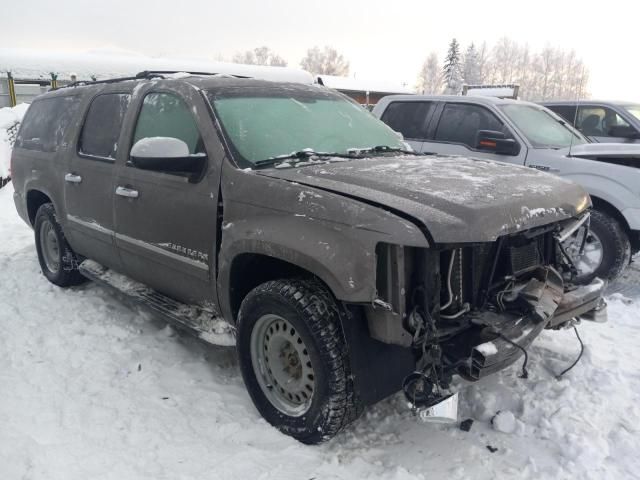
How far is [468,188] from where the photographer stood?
2.63 metres

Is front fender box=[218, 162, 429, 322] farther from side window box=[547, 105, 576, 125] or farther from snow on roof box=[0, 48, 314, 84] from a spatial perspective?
snow on roof box=[0, 48, 314, 84]

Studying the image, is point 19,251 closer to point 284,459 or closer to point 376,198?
point 284,459

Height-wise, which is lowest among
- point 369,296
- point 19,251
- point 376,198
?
point 19,251

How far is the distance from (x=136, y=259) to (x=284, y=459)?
1887mm

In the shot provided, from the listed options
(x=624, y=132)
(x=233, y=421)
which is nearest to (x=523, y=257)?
(x=233, y=421)

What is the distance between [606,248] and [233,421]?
4.21 meters

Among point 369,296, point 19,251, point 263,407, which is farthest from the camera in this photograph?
point 19,251

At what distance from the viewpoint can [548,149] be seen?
5.77 m

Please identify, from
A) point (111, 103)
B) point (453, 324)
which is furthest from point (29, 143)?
point (453, 324)

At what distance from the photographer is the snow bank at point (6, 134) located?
35.1 feet

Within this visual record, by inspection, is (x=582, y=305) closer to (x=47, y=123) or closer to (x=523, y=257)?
(x=523, y=257)

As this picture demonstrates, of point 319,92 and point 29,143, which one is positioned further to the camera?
point 29,143

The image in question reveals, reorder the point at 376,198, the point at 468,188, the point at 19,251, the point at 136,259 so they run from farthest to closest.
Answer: the point at 19,251, the point at 136,259, the point at 468,188, the point at 376,198

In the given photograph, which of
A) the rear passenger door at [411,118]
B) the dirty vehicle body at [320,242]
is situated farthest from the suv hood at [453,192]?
the rear passenger door at [411,118]
